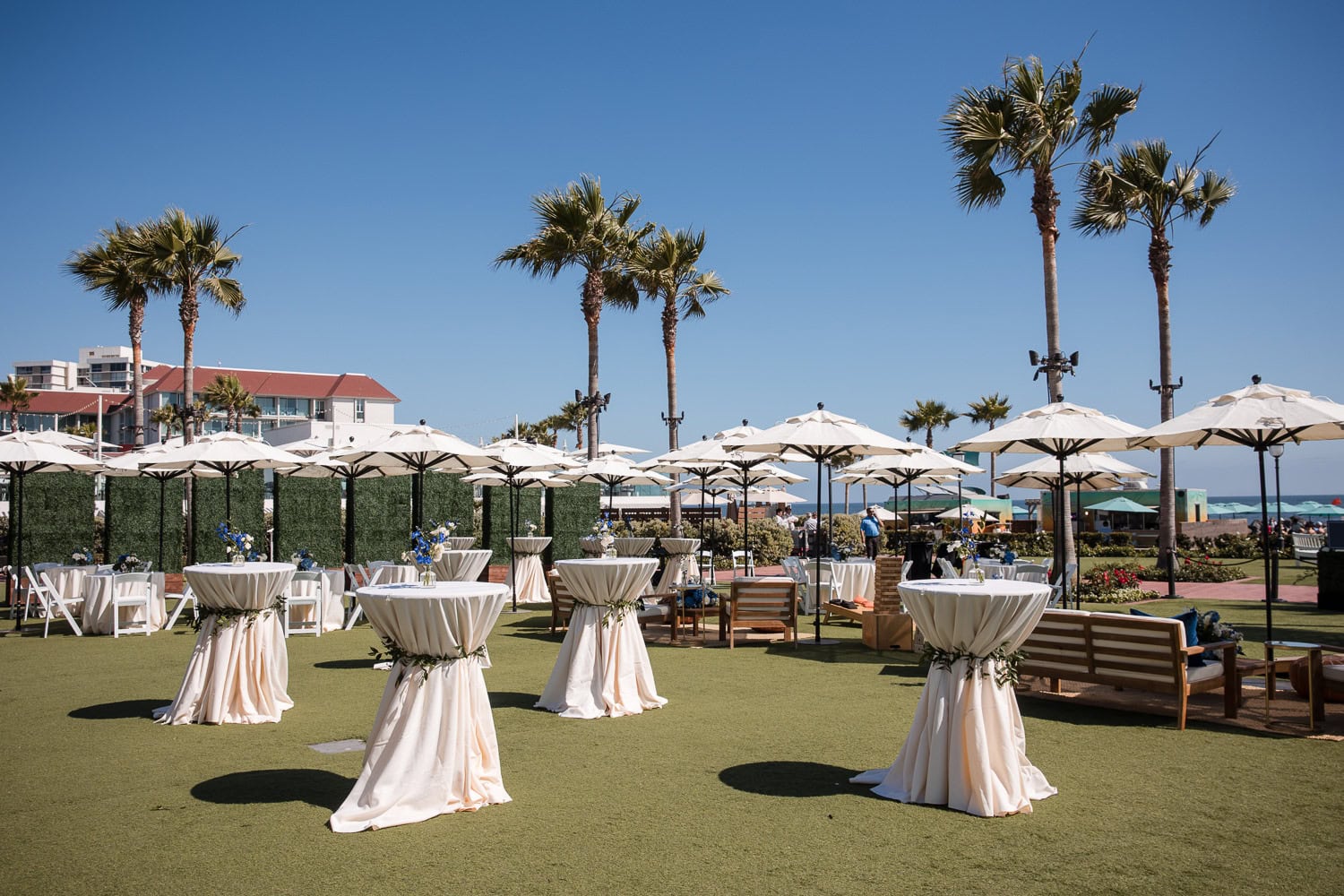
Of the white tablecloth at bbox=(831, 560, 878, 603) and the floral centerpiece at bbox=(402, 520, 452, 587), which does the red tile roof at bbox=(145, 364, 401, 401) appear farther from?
the floral centerpiece at bbox=(402, 520, 452, 587)

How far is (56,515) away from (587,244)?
11842 millimetres

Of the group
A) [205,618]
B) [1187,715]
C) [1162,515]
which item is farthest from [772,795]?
[1162,515]

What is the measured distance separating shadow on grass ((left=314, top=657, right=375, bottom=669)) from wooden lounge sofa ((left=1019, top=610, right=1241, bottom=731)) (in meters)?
6.75

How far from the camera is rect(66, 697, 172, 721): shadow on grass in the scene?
7.68 meters

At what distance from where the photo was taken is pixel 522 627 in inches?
537

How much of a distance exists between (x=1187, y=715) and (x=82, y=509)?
1874cm

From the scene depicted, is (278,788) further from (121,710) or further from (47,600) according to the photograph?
(47,600)

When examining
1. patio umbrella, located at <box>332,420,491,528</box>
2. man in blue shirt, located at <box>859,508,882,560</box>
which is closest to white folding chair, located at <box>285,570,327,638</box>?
patio umbrella, located at <box>332,420,491,528</box>

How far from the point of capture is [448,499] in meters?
21.2

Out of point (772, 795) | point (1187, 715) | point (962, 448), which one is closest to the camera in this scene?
point (772, 795)

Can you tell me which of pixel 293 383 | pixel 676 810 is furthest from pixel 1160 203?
pixel 293 383

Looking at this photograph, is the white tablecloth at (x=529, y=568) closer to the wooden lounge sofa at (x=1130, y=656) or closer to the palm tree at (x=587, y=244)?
the palm tree at (x=587, y=244)

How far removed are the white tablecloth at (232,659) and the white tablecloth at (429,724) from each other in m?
2.77

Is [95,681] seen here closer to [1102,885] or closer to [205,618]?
[205,618]
